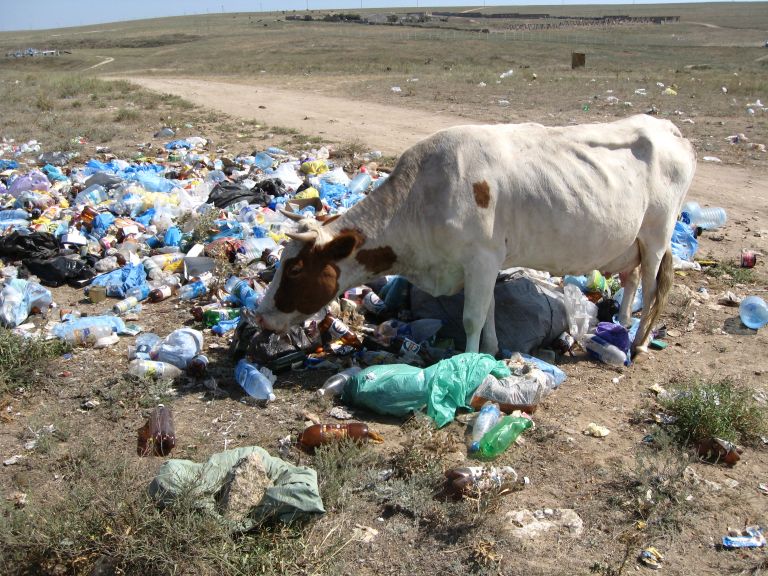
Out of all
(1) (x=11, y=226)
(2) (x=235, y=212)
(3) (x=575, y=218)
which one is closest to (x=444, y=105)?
(2) (x=235, y=212)

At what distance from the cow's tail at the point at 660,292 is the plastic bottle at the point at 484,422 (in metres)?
1.95

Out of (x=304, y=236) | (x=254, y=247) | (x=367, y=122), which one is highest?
(x=304, y=236)

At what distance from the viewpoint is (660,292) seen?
235 inches

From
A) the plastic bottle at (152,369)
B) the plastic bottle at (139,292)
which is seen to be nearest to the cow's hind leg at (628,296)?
the plastic bottle at (152,369)

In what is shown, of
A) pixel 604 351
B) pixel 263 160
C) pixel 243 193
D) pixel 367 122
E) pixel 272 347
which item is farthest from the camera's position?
pixel 367 122

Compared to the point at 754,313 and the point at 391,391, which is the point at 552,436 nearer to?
the point at 391,391

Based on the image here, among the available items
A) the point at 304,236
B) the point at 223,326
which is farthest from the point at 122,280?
the point at 304,236

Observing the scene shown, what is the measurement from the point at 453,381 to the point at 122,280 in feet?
13.1

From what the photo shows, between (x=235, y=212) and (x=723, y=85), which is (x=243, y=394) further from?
(x=723, y=85)

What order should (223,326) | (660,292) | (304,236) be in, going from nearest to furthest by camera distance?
(304,236), (660,292), (223,326)

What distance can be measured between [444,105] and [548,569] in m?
17.0

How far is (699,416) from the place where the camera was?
4430 mm

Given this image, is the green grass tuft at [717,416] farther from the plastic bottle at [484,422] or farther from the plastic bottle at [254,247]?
the plastic bottle at [254,247]

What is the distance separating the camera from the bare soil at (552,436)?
11.4ft
